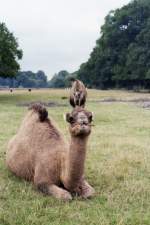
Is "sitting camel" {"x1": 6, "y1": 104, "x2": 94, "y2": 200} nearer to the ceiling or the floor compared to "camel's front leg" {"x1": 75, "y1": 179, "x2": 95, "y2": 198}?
nearer to the ceiling

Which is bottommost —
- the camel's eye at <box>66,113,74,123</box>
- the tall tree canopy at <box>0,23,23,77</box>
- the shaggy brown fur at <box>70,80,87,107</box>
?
the camel's eye at <box>66,113,74,123</box>

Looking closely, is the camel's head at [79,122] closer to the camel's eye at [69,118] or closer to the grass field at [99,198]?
the camel's eye at [69,118]

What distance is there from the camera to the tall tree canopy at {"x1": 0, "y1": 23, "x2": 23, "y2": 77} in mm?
40562

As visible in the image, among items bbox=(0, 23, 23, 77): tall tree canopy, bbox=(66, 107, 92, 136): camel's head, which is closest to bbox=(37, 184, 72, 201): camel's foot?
bbox=(66, 107, 92, 136): camel's head

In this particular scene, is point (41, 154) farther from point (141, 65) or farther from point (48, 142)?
point (141, 65)

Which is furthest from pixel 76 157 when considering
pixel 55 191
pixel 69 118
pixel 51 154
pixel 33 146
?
pixel 33 146

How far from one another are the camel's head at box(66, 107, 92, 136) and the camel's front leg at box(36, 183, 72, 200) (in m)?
0.86

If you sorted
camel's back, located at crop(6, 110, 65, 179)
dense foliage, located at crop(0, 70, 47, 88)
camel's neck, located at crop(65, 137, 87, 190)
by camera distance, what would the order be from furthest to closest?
dense foliage, located at crop(0, 70, 47, 88), camel's back, located at crop(6, 110, 65, 179), camel's neck, located at crop(65, 137, 87, 190)

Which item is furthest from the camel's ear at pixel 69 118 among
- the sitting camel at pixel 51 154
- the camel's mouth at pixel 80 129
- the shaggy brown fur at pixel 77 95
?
the shaggy brown fur at pixel 77 95

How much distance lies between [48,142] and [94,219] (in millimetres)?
1913

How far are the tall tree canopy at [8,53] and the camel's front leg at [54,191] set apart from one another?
3439 cm

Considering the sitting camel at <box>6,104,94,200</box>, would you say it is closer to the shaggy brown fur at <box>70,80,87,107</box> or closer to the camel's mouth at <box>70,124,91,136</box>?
the camel's mouth at <box>70,124,91,136</box>

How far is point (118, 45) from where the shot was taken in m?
64.3

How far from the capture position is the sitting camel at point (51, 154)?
19.0 feet
